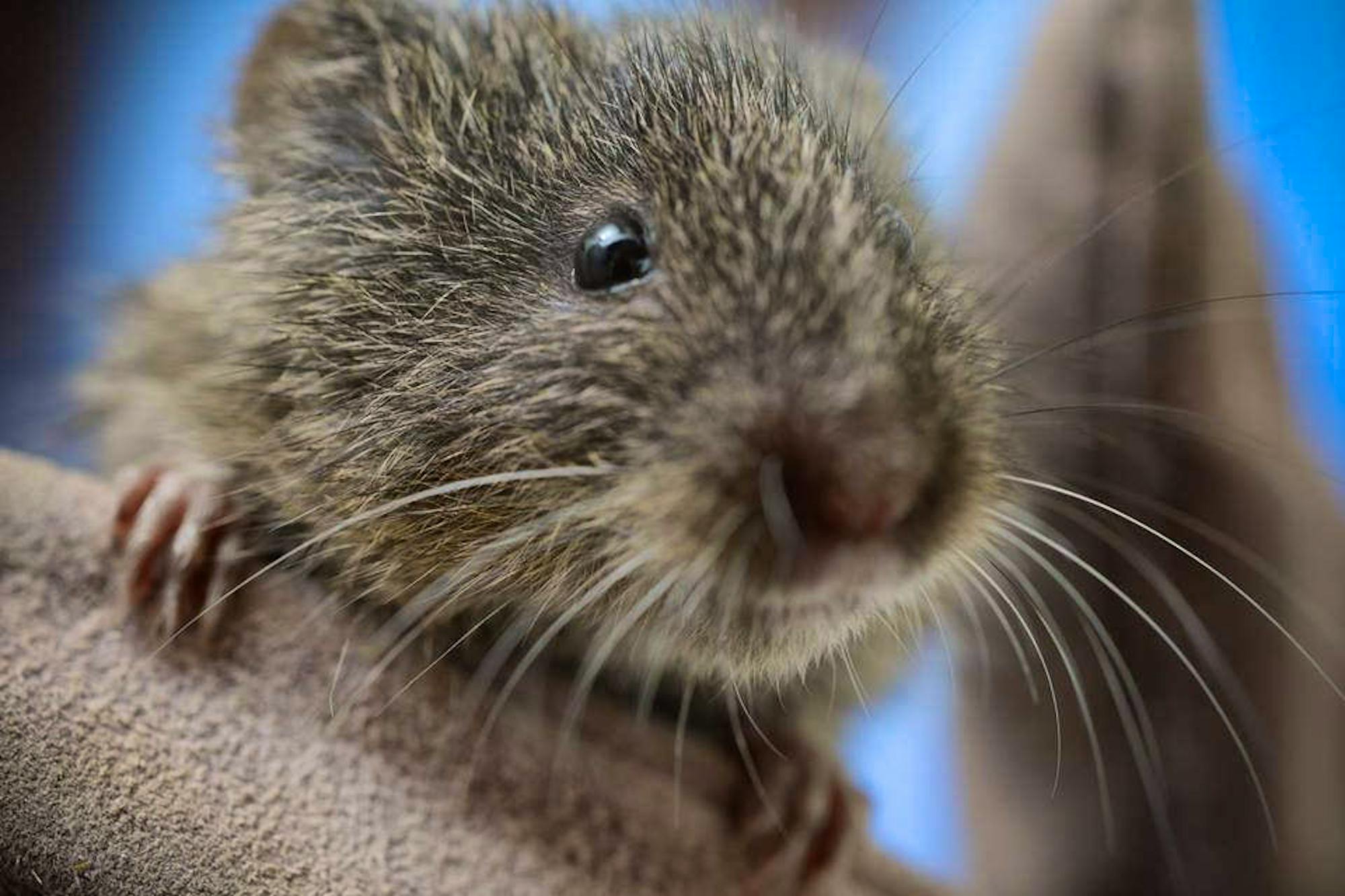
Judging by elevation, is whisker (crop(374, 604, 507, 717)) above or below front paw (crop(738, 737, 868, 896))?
above

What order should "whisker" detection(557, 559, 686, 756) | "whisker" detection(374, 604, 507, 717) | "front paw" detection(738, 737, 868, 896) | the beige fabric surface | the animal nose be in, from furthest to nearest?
"front paw" detection(738, 737, 868, 896)
"whisker" detection(374, 604, 507, 717)
the beige fabric surface
"whisker" detection(557, 559, 686, 756)
the animal nose

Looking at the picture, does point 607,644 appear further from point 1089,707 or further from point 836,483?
point 1089,707

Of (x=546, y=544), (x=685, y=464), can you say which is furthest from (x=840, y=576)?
(x=546, y=544)

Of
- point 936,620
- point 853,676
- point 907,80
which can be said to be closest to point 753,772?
point 853,676

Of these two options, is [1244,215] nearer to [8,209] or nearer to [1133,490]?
[1133,490]

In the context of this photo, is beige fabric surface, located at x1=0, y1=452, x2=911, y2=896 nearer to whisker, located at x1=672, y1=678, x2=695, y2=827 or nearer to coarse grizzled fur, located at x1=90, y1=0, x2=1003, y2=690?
whisker, located at x1=672, y1=678, x2=695, y2=827

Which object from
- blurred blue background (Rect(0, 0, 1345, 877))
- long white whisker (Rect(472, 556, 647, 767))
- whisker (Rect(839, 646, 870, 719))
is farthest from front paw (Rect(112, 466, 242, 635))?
whisker (Rect(839, 646, 870, 719))
